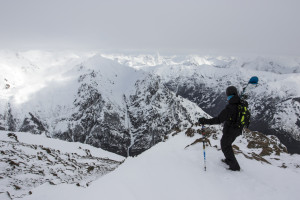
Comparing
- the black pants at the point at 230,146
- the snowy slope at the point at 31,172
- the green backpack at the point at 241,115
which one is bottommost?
the snowy slope at the point at 31,172

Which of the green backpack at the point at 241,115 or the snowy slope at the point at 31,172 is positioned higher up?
the green backpack at the point at 241,115

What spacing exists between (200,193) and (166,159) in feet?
11.6

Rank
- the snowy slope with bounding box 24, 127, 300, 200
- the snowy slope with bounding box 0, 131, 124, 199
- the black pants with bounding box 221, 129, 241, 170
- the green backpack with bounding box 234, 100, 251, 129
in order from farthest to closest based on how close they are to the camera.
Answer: the snowy slope with bounding box 0, 131, 124, 199 → the black pants with bounding box 221, 129, 241, 170 → the green backpack with bounding box 234, 100, 251, 129 → the snowy slope with bounding box 24, 127, 300, 200

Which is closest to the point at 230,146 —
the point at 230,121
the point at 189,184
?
the point at 230,121

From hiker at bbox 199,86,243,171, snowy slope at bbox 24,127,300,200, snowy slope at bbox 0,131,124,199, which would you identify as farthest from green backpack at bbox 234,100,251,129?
snowy slope at bbox 0,131,124,199

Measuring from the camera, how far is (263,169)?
9.27 m

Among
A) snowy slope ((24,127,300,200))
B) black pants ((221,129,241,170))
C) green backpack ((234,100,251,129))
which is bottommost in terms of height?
snowy slope ((24,127,300,200))

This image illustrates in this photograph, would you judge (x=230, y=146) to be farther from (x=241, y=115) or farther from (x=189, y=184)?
(x=189, y=184)

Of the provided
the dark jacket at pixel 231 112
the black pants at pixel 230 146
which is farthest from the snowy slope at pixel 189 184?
the dark jacket at pixel 231 112

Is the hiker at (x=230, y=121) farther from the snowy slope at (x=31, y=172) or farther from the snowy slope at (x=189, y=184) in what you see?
the snowy slope at (x=31, y=172)

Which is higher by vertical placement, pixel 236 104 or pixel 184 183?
Result: pixel 236 104

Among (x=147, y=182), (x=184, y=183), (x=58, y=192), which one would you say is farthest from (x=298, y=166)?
(x=58, y=192)

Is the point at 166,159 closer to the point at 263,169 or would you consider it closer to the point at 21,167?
the point at 263,169

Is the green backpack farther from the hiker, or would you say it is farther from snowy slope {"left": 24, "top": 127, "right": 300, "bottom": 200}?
snowy slope {"left": 24, "top": 127, "right": 300, "bottom": 200}
